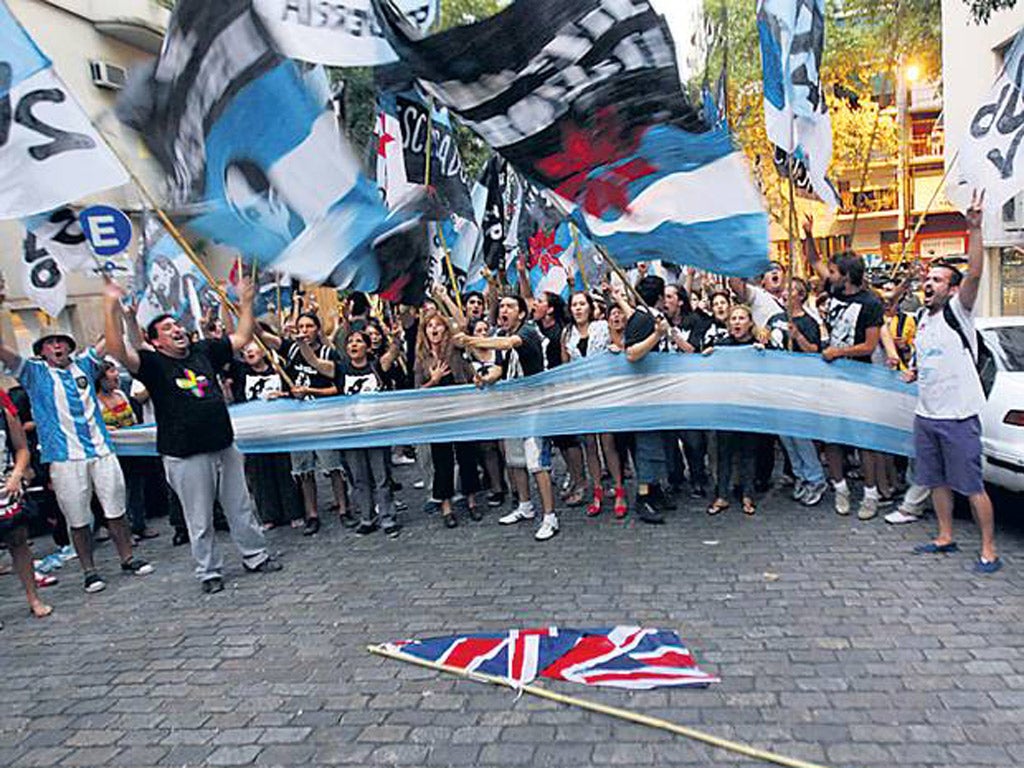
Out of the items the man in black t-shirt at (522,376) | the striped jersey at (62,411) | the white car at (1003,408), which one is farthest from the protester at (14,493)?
the white car at (1003,408)

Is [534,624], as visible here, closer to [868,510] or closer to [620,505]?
[620,505]

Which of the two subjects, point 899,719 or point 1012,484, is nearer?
point 899,719

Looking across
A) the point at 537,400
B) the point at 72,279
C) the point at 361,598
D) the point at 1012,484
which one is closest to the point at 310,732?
the point at 361,598

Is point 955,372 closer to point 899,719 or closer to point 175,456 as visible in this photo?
point 899,719

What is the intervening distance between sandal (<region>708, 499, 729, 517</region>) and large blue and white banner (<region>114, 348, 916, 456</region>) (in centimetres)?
69

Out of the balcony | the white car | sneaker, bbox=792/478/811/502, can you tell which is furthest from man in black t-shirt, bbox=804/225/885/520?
the balcony

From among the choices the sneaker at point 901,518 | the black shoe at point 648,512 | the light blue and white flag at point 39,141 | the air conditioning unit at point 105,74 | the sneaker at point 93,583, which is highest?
the air conditioning unit at point 105,74

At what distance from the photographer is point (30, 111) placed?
497 cm

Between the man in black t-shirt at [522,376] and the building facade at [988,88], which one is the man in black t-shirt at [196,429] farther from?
the building facade at [988,88]

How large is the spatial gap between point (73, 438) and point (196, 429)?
1.14 meters

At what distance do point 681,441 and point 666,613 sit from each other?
2.87 m

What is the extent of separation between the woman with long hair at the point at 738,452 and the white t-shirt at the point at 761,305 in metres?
0.38

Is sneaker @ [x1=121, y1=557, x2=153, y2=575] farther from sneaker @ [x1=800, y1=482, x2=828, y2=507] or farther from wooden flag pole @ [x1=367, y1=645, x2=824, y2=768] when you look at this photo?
sneaker @ [x1=800, y1=482, x2=828, y2=507]

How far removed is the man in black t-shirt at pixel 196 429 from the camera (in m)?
5.56
